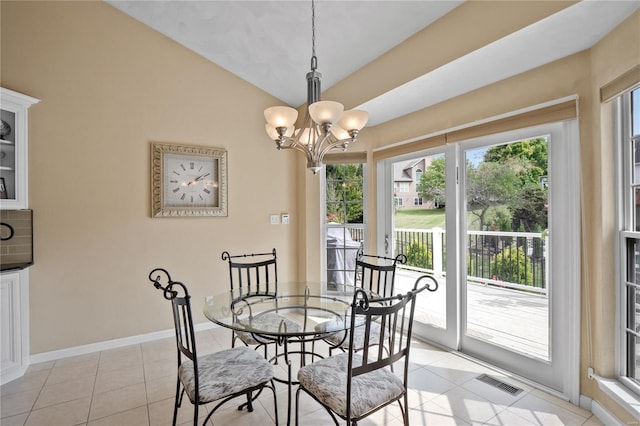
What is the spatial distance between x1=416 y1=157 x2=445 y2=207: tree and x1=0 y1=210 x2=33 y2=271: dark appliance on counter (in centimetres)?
360

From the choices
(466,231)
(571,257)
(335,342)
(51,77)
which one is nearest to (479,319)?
(466,231)

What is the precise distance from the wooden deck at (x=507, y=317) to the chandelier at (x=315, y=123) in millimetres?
1824

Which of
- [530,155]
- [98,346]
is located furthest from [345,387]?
[98,346]

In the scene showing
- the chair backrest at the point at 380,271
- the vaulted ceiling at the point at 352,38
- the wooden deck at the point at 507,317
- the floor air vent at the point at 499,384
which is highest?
the vaulted ceiling at the point at 352,38

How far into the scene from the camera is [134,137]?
3.23 meters

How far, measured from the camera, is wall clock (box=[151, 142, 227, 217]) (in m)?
3.32

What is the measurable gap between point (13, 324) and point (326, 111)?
2976 millimetres

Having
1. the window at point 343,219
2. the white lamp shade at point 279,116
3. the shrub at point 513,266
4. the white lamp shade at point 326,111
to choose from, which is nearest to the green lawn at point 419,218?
the window at point 343,219

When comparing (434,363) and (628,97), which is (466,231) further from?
(628,97)

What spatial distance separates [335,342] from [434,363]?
1062 mm

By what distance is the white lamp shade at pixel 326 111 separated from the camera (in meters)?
1.82

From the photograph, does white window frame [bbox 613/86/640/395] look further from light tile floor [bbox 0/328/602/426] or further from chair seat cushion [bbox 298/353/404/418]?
chair seat cushion [bbox 298/353/404/418]

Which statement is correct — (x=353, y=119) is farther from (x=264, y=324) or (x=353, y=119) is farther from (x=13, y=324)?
(x=13, y=324)

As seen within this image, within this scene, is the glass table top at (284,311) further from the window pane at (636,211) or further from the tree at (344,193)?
the window pane at (636,211)
